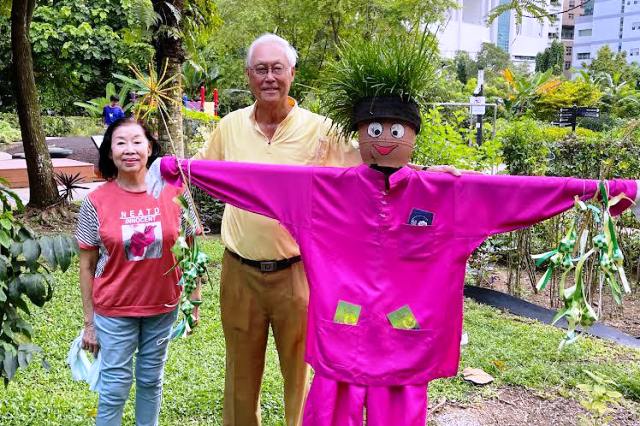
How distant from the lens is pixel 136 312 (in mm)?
2633

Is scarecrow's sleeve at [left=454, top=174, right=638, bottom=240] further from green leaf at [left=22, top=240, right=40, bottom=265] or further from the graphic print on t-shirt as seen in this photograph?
green leaf at [left=22, top=240, right=40, bottom=265]

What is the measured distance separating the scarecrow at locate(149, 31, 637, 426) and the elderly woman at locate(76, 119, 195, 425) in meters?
0.74

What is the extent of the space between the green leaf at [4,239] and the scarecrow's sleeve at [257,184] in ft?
1.99

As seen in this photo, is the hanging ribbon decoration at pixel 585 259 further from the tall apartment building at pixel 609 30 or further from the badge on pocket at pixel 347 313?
the tall apartment building at pixel 609 30

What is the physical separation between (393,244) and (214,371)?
7.67 ft

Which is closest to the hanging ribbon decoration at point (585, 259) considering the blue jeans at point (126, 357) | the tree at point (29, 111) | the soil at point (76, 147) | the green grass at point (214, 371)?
the blue jeans at point (126, 357)

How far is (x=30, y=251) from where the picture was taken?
2.29 meters

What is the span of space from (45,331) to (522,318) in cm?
422

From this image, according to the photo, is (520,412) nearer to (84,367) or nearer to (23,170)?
(84,367)

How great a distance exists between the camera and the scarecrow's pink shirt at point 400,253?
2312 millimetres

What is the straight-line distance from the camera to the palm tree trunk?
536 cm

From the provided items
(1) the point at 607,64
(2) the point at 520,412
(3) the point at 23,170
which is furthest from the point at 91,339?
(1) the point at 607,64

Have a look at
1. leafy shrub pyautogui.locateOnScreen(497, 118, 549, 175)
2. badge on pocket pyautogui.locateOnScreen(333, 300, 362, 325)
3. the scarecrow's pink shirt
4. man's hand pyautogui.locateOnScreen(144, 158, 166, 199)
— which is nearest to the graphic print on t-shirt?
man's hand pyautogui.locateOnScreen(144, 158, 166, 199)

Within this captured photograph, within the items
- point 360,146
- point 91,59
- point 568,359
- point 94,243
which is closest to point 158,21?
point 94,243
